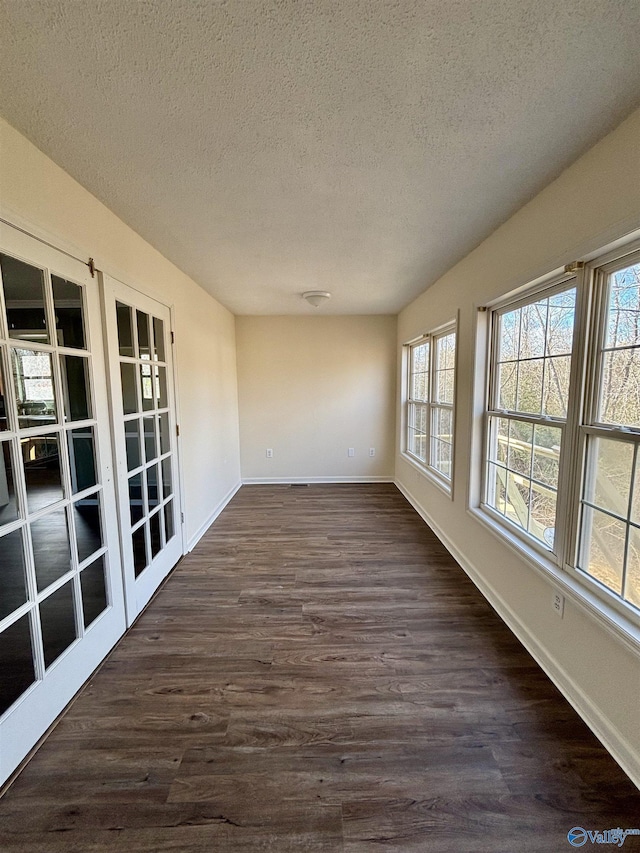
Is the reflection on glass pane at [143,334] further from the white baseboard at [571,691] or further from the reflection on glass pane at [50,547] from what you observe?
the white baseboard at [571,691]

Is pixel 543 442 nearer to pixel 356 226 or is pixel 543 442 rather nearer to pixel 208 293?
pixel 356 226

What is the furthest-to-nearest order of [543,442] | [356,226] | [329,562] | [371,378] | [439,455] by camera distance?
1. [371,378]
2. [439,455]
3. [329,562]
4. [356,226]
5. [543,442]

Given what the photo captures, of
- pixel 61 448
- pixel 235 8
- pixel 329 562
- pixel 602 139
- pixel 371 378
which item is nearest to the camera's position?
pixel 235 8

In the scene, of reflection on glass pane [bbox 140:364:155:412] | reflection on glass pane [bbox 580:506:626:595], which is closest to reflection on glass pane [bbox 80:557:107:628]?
reflection on glass pane [bbox 140:364:155:412]

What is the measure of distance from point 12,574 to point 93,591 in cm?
55

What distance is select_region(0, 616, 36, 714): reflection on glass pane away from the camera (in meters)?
1.33

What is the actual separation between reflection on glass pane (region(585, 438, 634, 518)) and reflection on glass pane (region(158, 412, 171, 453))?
8.67ft

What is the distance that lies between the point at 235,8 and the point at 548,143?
1.26m

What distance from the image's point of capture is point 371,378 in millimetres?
4855

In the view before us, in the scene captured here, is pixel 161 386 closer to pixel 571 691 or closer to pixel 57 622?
pixel 57 622

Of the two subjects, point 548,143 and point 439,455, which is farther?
point 439,455

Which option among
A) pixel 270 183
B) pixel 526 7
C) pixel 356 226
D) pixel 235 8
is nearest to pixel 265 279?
pixel 356 226

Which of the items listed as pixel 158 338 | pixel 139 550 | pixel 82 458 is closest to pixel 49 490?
pixel 82 458

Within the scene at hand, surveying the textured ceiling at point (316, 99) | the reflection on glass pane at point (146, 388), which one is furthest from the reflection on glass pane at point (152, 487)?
the textured ceiling at point (316, 99)
